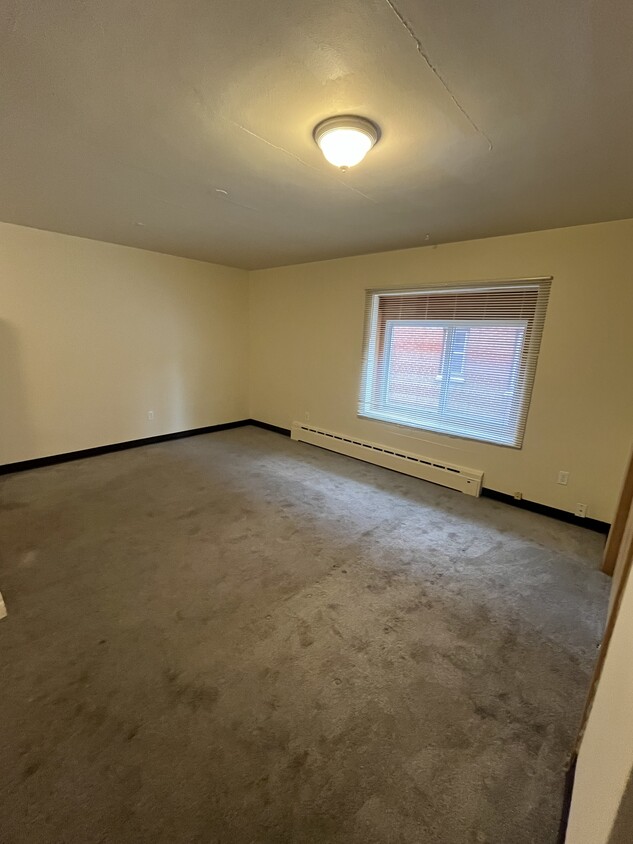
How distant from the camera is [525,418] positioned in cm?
320

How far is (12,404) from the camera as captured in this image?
3.53m

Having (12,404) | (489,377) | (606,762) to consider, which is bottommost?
(606,762)

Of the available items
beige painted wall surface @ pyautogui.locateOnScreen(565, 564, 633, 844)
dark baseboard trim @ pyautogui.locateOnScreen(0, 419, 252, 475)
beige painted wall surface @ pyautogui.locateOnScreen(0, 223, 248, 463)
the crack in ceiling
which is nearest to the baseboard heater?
dark baseboard trim @ pyautogui.locateOnScreen(0, 419, 252, 475)

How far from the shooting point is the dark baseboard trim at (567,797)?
1089 mm

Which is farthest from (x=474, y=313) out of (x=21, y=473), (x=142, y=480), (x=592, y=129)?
(x=21, y=473)

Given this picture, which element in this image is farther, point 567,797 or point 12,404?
point 12,404

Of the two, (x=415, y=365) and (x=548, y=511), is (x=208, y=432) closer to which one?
(x=415, y=365)

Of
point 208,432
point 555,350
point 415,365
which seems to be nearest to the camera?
point 555,350

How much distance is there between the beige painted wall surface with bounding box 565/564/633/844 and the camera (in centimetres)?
64

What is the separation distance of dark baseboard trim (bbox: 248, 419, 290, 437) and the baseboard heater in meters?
0.23

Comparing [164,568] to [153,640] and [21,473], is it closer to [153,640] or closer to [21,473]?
[153,640]

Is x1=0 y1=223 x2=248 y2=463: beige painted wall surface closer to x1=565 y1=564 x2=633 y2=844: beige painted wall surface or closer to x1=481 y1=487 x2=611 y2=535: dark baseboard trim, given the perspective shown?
x1=481 y1=487 x2=611 y2=535: dark baseboard trim

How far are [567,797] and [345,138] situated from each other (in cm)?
259

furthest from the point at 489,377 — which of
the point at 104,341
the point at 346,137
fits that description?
the point at 104,341
